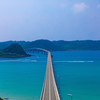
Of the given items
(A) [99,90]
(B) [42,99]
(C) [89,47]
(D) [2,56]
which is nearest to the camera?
(B) [42,99]

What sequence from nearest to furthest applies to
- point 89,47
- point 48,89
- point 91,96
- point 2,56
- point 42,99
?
point 42,99 < point 48,89 < point 91,96 < point 2,56 < point 89,47

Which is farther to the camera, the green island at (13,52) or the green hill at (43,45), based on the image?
the green hill at (43,45)

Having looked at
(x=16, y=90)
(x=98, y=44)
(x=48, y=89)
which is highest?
(x=98, y=44)

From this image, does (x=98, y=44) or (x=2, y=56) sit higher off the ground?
(x=98, y=44)

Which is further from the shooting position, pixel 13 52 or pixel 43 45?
pixel 43 45

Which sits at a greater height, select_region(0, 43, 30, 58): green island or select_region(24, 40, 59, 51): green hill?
select_region(24, 40, 59, 51): green hill

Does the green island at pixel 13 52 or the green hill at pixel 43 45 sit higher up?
the green hill at pixel 43 45

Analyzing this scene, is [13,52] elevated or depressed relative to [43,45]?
depressed

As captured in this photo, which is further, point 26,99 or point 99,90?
point 99,90

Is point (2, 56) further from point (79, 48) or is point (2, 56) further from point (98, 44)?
point (98, 44)

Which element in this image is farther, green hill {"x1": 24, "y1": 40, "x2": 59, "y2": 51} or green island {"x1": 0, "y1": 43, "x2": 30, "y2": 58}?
green hill {"x1": 24, "y1": 40, "x2": 59, "y2": 51}

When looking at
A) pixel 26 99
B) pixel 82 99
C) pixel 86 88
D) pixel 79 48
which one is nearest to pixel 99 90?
pixel 86 88
